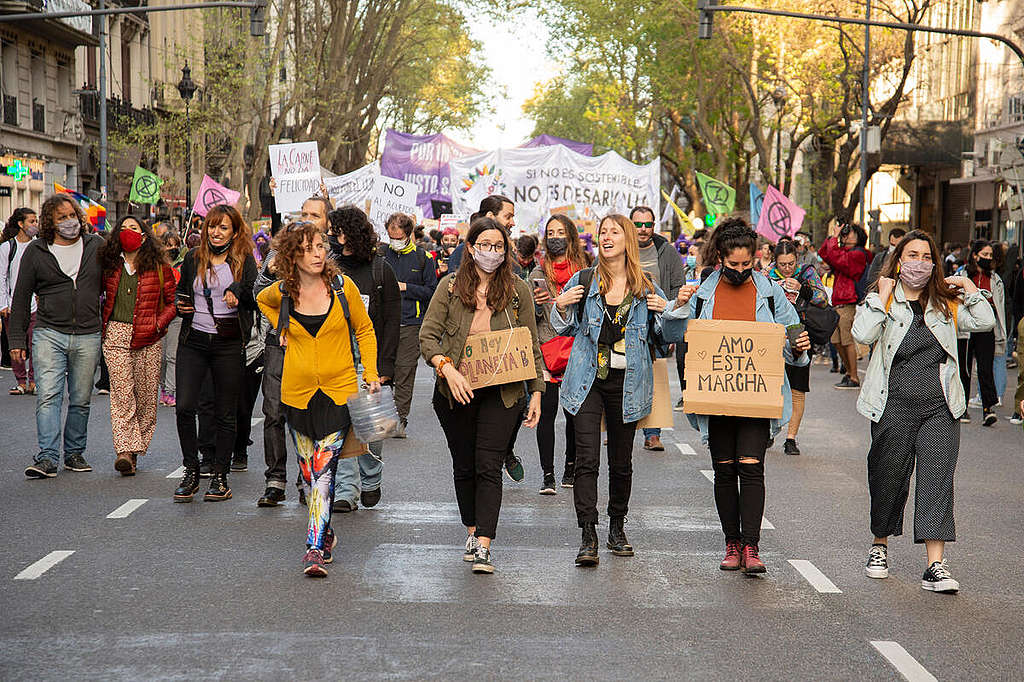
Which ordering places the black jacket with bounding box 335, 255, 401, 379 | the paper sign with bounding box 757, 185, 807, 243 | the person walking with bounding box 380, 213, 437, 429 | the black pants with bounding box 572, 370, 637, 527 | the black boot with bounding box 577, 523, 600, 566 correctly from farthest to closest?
the paper sign with bounding box 757, 185, 807, 243 < the person walking with bounding box 380, 213, 437, 429 < the black jacket with bounding box 335, 255, 401, 379 < the black pants with bounding box 572, 370, 637, 527 < the black boot with bounding box 577, 523, 600, 566

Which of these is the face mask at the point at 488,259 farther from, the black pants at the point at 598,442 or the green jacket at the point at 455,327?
the black pants at the point at 598,442

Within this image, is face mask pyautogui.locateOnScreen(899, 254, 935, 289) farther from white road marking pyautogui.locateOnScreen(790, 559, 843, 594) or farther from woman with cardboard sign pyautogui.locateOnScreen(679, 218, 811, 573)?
white road marking pyautogui.locateOnScreen(790, 559, 843, 594)

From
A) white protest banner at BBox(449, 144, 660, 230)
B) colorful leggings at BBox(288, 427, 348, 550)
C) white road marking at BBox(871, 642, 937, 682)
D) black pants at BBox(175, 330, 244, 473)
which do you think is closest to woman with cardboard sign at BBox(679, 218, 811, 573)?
white road marking at BBox(871, 642, 937, 682)

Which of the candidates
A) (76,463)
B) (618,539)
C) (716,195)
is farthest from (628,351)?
(716,195)

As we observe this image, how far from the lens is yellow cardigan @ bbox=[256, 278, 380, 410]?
7.72 meters

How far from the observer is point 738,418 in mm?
7809

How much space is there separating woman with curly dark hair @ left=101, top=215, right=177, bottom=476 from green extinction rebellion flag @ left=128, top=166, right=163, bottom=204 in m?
19.5

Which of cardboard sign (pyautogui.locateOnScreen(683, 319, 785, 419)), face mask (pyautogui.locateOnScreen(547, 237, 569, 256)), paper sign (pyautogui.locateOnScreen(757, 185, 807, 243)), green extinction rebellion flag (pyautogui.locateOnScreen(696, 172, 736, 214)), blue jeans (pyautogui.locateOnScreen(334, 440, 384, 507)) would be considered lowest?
blue jeans (pyautogui.locateOnScreen(334, 440, 384, 507))

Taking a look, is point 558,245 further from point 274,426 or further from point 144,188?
point 144,188

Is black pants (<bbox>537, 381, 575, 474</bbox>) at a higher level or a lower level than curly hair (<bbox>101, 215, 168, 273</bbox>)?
lower

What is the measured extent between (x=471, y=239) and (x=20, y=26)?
A: 34.8m

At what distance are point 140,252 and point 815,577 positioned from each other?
5585mm

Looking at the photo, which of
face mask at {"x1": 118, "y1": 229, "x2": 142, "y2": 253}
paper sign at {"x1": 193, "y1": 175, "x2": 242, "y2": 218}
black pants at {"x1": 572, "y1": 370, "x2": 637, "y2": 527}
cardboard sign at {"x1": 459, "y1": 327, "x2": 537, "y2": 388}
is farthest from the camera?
Answer: paper sign at {"x1": 193, "y1": 175, "x2": 242, "y2": 218}

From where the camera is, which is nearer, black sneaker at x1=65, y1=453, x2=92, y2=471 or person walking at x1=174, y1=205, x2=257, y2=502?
person walking at x1=174, y1=205, x2=257, y2=502
